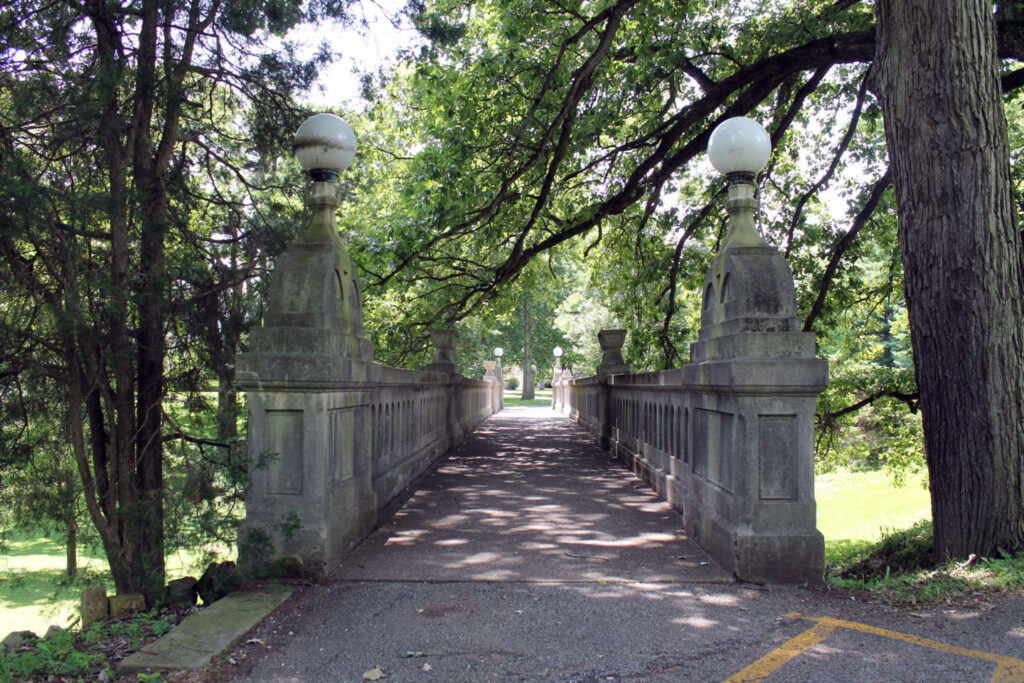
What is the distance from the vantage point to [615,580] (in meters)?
4.59

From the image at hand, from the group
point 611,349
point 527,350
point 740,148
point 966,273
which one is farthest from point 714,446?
point 527,350

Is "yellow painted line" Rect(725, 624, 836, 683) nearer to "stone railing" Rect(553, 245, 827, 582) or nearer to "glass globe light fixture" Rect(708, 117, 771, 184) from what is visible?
"stone railing" Rect(553, 245, 827, 582)

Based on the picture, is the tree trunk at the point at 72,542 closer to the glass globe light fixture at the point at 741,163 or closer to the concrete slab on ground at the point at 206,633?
the concrete slab on ground at the point at 206,633

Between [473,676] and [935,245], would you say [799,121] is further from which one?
[473,676]

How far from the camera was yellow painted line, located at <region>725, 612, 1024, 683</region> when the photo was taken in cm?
306

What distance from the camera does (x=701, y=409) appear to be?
5570 millimetres

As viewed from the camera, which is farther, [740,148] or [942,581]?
[740,148]

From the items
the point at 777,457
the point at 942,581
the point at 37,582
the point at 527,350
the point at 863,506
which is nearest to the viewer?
the point at 942,581

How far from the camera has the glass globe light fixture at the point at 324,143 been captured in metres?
5.11

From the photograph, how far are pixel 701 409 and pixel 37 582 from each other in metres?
13.1

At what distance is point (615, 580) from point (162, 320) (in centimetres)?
465

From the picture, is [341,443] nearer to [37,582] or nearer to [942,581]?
[942,581]

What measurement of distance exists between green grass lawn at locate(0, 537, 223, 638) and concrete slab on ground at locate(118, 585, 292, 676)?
4.34ft

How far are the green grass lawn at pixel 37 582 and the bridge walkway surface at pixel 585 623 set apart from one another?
6.12 ft
